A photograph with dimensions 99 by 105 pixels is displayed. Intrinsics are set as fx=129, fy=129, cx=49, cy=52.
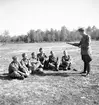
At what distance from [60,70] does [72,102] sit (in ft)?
13.5

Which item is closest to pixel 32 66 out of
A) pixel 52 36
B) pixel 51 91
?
pixel 51 91

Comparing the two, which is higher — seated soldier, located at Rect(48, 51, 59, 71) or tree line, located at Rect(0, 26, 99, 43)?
tree line, located at Rect(0, 26, 99, 43)

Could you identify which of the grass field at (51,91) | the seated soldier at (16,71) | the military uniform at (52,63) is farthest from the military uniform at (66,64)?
the seated soldier at (16,71)

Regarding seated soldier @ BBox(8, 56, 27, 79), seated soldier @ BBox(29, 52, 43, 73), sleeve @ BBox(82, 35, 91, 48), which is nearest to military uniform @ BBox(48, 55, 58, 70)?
seated soldier @ BBox(29, 52, 43, 73)

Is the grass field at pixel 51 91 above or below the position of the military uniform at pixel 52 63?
below

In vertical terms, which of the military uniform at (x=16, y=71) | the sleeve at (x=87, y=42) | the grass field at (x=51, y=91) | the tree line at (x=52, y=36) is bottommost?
the grass field at (x=51, y=91)

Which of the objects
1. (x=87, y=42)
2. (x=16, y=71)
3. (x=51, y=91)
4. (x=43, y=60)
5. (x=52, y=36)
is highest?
(x=52, y=36)

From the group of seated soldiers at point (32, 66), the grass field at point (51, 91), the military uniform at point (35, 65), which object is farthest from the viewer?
the military uniform at point (35, 65)

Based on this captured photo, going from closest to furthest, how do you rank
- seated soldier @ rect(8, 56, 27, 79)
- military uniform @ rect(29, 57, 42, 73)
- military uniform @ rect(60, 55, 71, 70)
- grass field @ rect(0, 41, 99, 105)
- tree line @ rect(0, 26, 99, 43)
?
grass field @ rect(0, 41, 99, 105), seated soldier @ rect(8, 56, 27, 79), military uniform @ rect(29, 57, 42, 73), military uniform @ rect(60, 55, 71, 70), tree line @ rect(0, 26, 99, 43)

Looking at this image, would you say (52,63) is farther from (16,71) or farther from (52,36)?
(52,36)

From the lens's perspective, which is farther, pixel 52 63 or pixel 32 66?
pixel 52 63

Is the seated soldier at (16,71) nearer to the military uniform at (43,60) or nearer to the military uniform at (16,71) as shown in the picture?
the military uniform at (16,71)

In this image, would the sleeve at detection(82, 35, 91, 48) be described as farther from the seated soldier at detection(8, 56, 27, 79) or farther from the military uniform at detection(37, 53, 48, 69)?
the seated soldier at detection(8, 56, 27, 79)

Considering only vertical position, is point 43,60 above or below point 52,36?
below
